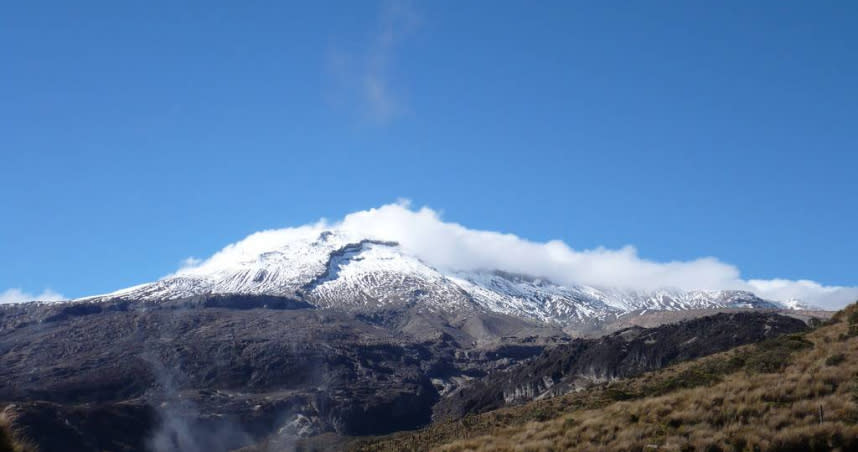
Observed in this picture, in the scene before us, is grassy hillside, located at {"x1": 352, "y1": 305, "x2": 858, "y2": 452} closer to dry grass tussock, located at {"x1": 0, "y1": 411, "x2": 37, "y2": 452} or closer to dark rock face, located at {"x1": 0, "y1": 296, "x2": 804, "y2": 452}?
dry grass tussock, located at {"x1": 0, "y1": 411, "x2": 37, "y2": 452}

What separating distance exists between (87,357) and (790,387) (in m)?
153

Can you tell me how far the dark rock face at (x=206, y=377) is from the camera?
10062cm

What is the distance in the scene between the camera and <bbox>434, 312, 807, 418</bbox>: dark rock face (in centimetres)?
9538

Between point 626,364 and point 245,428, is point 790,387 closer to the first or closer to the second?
point 626,364

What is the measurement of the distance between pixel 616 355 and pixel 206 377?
7756 centimetres

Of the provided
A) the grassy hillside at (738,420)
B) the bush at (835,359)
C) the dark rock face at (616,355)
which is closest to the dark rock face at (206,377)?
the dark rock face at (616,355)

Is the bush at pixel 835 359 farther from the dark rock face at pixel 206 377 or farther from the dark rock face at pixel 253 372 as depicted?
the dark rock face at pixel 206 377

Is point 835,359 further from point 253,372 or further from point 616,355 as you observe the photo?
point 253,372

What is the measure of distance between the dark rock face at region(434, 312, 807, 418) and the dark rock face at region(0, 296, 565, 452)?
1410cm

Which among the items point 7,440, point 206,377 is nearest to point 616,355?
point 206,377

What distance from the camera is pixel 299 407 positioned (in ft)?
394

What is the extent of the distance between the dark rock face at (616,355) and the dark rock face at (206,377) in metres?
14.1

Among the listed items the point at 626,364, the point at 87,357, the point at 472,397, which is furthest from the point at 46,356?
the point at 626,364

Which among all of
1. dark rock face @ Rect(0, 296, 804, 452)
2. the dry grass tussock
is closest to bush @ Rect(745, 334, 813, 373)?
the dry grass tussock
